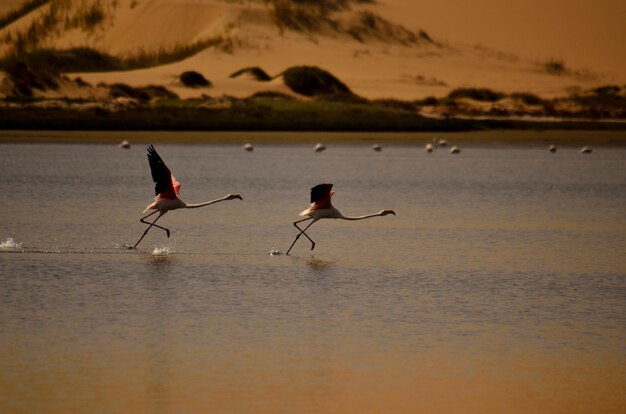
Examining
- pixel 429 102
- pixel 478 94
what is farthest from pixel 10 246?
pixel 478 94

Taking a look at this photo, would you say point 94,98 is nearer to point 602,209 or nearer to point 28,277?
point 602,209

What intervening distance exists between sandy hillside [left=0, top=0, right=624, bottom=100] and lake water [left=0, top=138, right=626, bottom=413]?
82285 millimetres

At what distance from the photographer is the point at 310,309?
16.6 metres

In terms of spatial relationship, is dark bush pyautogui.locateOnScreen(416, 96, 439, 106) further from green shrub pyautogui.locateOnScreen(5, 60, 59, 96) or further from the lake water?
the lake water

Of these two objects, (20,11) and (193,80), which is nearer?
(193,80)

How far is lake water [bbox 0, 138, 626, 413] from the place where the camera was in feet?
40.2

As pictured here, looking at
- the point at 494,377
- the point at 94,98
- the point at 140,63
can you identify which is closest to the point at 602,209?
the point at 494,377

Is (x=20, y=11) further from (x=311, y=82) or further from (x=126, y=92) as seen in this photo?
(x=126, y=92)

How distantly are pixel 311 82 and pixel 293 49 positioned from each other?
30889 millimetres

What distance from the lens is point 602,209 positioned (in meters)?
34.8

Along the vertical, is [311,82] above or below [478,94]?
above

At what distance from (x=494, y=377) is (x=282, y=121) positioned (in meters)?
71.7

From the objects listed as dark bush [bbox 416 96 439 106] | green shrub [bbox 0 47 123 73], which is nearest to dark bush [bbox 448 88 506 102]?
dark bush [bbox 416 96 439 106]

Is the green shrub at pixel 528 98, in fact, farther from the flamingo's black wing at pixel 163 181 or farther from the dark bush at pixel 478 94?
the flamingo's black wing at pixel 163 181
